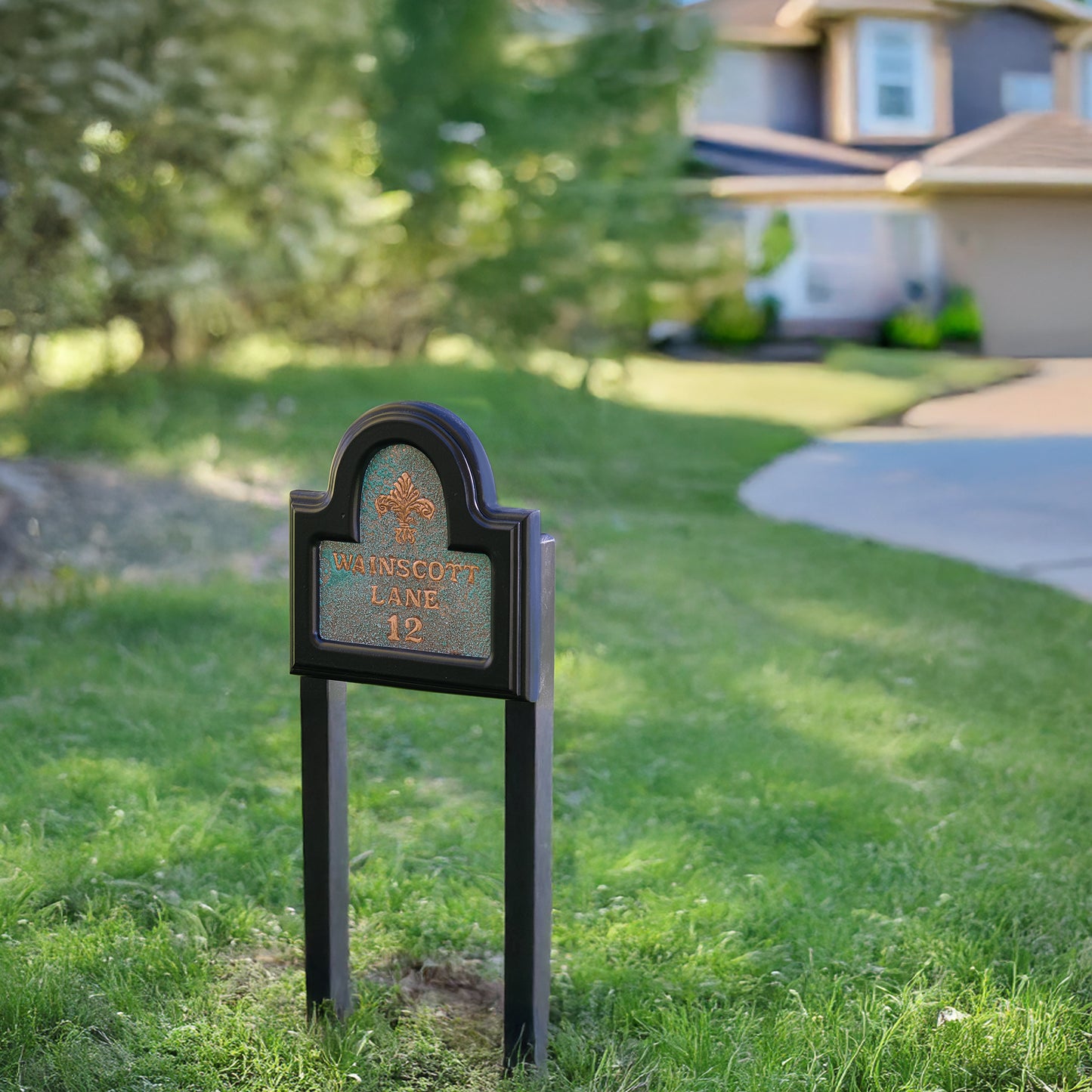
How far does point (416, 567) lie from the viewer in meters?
2.41

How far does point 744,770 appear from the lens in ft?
13.3

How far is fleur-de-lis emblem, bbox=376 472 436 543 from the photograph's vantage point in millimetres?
2379

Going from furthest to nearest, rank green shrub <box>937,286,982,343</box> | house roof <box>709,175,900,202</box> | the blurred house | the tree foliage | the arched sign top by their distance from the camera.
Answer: house roof <box>709,175,900,202</box> → green shrub <box>937,286,982,343</box> → the blurred house → the tree foliage → the arched sign top

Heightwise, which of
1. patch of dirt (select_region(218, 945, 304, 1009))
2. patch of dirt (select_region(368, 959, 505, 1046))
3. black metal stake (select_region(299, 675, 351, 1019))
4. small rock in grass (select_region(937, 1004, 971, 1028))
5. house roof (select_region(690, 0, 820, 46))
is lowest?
patch of dirt (select_region(368, 959, 505, 1046))

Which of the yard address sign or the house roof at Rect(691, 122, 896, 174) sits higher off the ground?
the house roof at Rect(691, 122, 896, 174)

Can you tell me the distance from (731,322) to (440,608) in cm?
1475

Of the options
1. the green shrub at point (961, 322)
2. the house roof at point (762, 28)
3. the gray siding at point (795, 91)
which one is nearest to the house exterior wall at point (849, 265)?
the green shrub at point (961, 322)

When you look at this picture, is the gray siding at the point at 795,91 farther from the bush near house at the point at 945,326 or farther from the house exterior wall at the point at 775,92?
the bush near house at the point at 945,326

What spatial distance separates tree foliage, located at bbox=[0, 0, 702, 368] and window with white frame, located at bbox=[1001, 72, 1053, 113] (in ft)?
30.4

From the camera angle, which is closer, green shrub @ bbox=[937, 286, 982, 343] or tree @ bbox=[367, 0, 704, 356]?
tree @ bbox=[367, 0, 704, 356]

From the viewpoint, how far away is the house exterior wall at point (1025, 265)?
647 inches

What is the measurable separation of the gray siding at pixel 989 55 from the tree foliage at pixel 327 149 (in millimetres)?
9010

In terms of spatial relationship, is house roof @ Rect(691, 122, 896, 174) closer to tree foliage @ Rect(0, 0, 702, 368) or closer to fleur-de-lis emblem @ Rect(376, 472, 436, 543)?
tree foliage @ Rect(0, 0, 702, 368)

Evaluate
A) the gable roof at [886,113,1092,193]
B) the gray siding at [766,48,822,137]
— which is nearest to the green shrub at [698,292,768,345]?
the gable roof at [886,113,1092,193]
